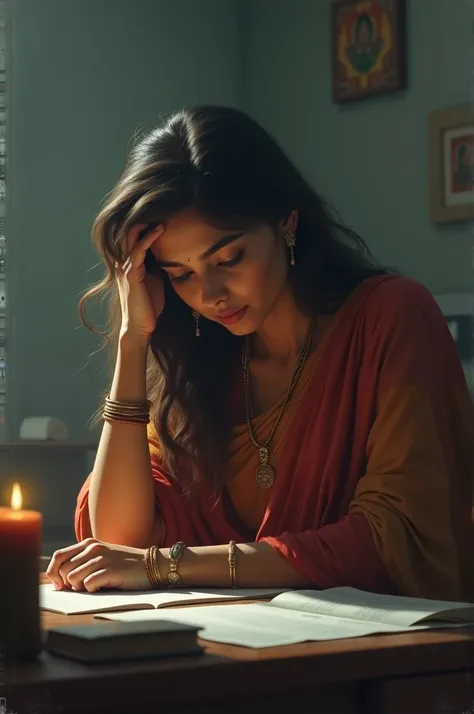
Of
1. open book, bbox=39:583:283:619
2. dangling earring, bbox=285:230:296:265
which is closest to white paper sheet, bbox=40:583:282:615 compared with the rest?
open book, bbox=39:583:283:619

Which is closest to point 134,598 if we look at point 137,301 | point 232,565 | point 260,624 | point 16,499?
point 232,565

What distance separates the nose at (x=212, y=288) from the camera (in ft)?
4.71

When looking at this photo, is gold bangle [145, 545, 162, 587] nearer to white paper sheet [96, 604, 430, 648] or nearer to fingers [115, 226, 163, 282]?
white paper sheet [96, 604, 430, 648]

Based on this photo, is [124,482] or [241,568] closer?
[241,568]

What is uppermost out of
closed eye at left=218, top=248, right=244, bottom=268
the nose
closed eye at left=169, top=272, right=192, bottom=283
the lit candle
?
closed eye at left=218, top=248, right=244, bottom=268

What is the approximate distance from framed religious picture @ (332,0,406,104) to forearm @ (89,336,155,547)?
6.73 feet

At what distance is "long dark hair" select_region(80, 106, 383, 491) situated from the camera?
145 centimetres

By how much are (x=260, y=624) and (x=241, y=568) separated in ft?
0.95

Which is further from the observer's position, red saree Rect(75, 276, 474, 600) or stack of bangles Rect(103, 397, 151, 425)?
stack of bangles Rect(103, 397, 151, 425)

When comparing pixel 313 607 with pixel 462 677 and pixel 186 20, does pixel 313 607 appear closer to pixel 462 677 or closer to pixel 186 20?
pixel 462 677

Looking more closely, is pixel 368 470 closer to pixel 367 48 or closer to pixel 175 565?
pixel 175 565

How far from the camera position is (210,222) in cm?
142

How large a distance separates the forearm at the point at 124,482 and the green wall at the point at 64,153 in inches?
70.2

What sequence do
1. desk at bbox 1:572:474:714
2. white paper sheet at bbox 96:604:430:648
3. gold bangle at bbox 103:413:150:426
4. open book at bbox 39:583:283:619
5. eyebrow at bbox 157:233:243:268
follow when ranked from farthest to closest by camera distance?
gold bangle at bbox 103:413:150:426, eyebrow at bbox 157:233:243:268, open book at bbox 39:583:283:619, white paper sheet at bbox 96:604:430:648, desk at bbox 1:572:474:714
